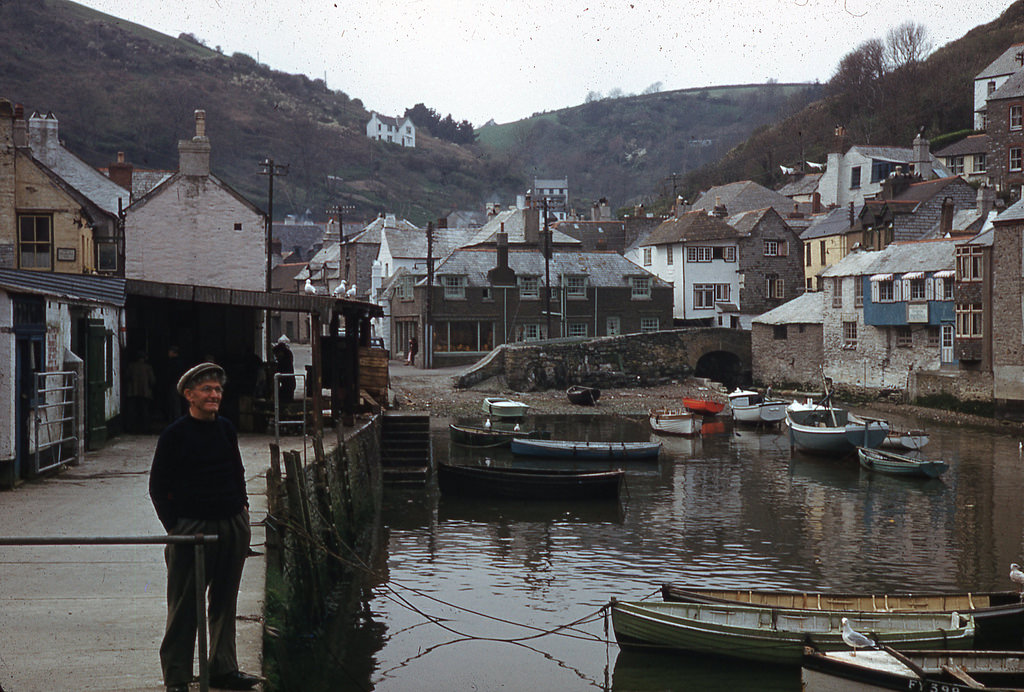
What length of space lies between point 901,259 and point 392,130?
490 ft

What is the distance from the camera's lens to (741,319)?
6894 centimetres

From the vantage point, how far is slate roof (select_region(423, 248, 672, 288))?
62.4 meters

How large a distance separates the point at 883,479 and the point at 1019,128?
155 ft

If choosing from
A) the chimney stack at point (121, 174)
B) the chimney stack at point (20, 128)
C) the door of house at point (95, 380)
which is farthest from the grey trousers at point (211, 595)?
the chimney stack at point (121, 174)

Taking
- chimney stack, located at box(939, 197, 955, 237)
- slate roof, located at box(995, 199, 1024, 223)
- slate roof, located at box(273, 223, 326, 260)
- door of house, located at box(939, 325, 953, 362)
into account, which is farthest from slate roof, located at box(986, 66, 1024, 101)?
slate roof, located at box(273, 223, 326, 260)

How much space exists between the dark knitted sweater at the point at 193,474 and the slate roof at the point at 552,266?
54.1 meters

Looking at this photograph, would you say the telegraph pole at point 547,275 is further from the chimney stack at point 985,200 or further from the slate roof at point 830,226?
the chimney stack at point 985,200

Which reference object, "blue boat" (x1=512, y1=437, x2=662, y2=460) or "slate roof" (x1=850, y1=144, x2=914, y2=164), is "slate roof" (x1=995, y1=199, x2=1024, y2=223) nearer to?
"blue boat" (x1=512, y1=437, x2=662, y2=460)

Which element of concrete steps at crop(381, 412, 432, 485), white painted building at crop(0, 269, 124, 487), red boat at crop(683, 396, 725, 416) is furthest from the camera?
red boat at crop(683, 396, 725, 416)

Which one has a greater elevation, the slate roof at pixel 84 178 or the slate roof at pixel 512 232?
the slate roof at pixel 512 232

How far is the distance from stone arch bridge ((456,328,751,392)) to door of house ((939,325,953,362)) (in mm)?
15632

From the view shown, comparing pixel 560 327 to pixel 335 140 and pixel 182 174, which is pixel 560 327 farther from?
pixel 335 140

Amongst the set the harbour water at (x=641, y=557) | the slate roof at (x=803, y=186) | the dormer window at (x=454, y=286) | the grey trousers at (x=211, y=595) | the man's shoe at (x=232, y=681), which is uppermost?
the slate roof at (x=803, y=186)

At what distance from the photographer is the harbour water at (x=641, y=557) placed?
14078mm
